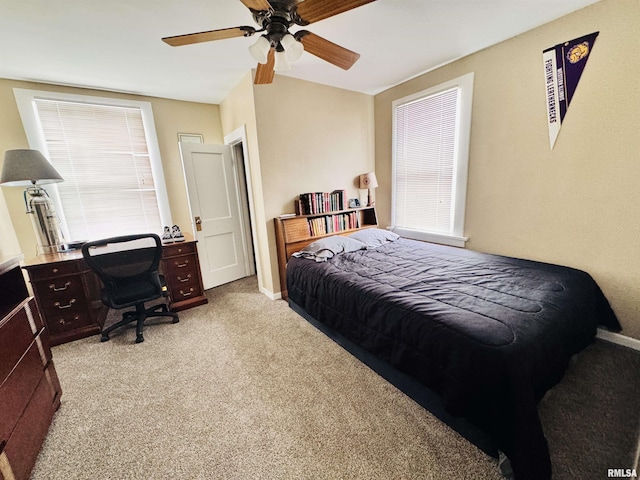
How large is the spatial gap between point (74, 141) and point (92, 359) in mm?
2458

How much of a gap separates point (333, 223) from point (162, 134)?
102 inches

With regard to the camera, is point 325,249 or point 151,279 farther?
point 325,249

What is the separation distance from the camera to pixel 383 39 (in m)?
2.19

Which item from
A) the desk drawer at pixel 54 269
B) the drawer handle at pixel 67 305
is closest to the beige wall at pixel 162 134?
the desk drawer at pixel 54 269

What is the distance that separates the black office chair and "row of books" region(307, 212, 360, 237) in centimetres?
161

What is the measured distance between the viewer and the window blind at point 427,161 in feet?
9.25

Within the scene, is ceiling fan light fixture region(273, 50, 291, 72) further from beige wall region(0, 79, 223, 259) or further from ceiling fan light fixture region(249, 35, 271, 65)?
beige wall region(0, 79, 223, 259)

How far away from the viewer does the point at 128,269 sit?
2.22 meters

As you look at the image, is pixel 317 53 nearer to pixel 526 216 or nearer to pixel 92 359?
pixel 526 216

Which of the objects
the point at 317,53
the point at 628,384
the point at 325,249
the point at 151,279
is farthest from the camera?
the point at 325,249

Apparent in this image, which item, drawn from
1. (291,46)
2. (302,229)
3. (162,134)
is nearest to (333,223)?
(302,229)

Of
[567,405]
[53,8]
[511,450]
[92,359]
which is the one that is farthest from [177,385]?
[53,8]

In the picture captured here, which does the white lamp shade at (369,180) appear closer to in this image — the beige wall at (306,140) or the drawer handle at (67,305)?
the beige wall at (306,140)

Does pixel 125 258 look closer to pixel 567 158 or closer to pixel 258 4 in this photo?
pixel 258 4
